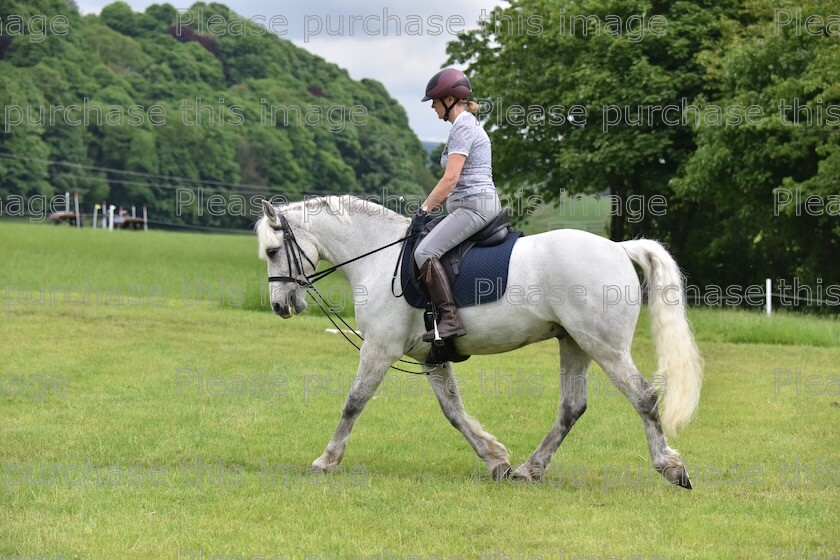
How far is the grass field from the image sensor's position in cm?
689

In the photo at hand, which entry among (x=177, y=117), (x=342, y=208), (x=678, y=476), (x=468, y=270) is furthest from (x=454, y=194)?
(x=177, y=117)

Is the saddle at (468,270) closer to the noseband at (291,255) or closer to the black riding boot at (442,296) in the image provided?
the black riding boot at (442,296)

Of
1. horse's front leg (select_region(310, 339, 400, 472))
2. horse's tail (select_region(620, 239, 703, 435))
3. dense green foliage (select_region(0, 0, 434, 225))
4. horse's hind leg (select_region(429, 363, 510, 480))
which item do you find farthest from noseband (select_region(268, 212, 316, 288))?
dense green foliage (select_region(0, 0, 434, 225))

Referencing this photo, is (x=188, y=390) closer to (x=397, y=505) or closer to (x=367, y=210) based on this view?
(x=367, y=210)

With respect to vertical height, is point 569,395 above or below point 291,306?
below

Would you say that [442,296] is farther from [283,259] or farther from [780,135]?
[780,135]

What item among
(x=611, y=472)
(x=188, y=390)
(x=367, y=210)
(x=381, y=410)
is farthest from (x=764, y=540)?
(x=188, y=390)

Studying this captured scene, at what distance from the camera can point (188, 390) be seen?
543 inches

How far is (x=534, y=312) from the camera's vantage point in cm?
880

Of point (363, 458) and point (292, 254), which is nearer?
point (292, 254)

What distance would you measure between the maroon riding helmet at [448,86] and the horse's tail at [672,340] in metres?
1.91

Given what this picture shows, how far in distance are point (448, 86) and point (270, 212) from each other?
6.47 feet

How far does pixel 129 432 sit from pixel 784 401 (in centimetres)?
829

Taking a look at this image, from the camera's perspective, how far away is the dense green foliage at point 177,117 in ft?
268
